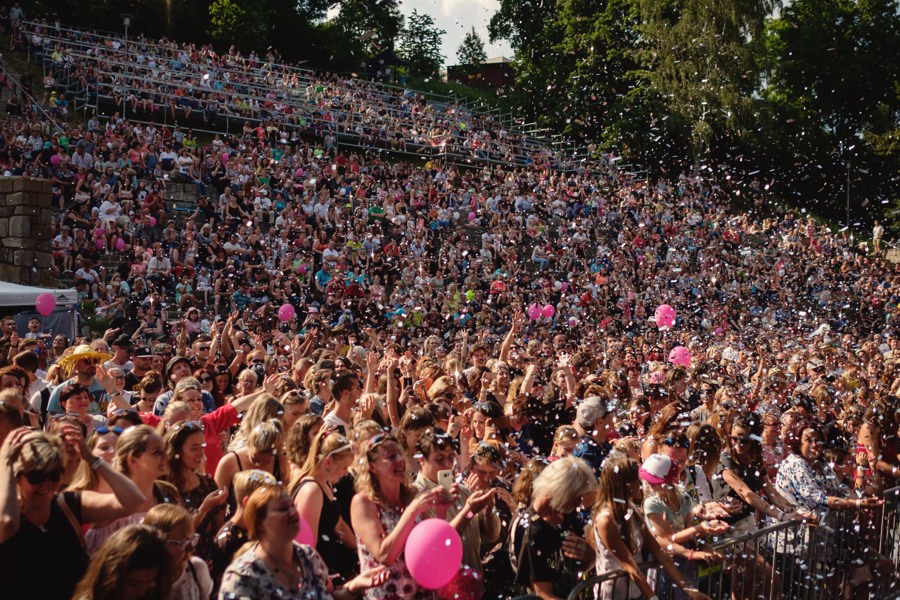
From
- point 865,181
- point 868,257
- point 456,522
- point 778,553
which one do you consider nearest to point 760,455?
point 778,553

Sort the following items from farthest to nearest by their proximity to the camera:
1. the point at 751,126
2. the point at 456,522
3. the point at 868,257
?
the point at 751,126 → the point at 868,257 → the point at 456,522

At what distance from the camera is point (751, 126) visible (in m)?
33.3

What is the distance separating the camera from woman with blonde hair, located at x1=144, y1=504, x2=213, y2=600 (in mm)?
3018

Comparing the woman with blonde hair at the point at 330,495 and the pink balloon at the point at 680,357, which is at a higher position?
the woman with blonde hair at the point at 330,495

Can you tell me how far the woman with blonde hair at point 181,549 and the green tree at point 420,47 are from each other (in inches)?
1640

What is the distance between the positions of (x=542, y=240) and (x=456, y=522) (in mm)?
18480

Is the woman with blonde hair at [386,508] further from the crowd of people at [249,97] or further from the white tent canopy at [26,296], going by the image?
the crowd of people at [249,97]

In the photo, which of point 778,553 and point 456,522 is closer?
point 456,522

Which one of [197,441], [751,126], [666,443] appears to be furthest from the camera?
[751,126]

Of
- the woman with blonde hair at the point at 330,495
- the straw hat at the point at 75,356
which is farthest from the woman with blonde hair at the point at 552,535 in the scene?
the straw hat at the point at 75,356

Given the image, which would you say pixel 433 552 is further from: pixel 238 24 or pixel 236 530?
pixel 238 24

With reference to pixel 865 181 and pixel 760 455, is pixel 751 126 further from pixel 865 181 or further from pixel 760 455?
pixel 760 455

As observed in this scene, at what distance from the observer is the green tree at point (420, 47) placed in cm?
4350

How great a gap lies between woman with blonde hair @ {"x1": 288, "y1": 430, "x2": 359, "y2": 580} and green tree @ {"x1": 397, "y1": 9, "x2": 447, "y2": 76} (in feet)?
134
